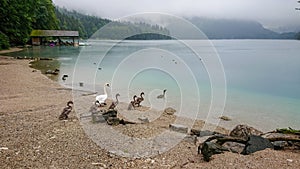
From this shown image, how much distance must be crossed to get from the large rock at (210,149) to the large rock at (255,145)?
0.46m

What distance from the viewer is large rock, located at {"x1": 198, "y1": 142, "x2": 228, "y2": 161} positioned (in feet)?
17.8

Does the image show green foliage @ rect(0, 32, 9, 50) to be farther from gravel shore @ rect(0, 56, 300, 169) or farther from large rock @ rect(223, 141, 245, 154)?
large rock @ rect(223, 141, 245, 154)

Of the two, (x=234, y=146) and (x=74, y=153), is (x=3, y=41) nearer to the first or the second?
(x=74, y=153)

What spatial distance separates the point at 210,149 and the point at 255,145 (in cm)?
98

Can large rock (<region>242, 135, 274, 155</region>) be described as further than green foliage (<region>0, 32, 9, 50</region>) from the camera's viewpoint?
No

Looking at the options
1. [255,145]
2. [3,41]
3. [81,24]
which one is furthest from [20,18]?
[81,24]

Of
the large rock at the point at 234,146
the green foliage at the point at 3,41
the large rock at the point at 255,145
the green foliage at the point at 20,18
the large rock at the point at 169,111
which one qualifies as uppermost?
the green foliage at the point at 20,18

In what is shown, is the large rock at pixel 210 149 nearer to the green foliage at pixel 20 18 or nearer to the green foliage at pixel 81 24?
the green foliage at pixel 20 18

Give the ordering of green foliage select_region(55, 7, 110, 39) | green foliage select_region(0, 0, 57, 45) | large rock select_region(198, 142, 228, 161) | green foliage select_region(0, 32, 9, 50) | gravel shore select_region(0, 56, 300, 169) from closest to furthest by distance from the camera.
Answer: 1. gravel shore select_region(0, 56, 300, 169)
2. large rock select_region(198, 142, 228, 161)
3. green foliage select_region(0, 32, 9, 50)
4. green foliage select_region(0, 0, 57, 45)
5. green foliage select_region(55, 7, 110, 39)

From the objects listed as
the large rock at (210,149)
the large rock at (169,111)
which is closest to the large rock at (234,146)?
the large rock at (210,149)

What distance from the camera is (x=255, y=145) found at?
5570mm

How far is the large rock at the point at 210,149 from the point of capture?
5418 mm

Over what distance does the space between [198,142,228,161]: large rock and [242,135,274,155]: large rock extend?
46 centimetres

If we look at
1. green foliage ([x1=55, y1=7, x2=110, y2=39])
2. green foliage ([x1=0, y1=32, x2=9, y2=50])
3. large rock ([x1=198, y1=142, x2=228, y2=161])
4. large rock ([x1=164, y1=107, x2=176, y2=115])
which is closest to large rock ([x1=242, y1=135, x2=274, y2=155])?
large rock ([x1=198, y1=142, x2=228, y2=161])
